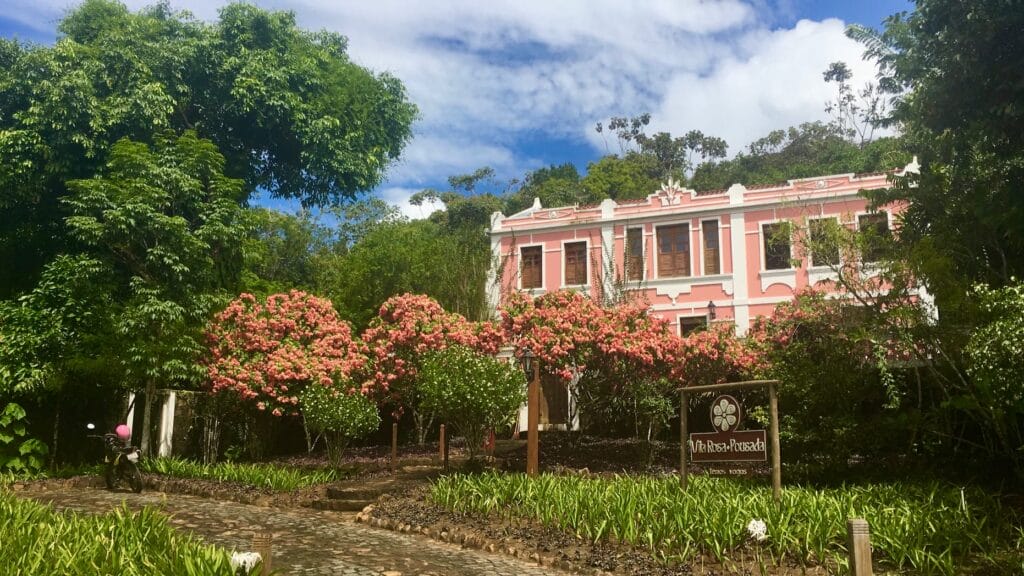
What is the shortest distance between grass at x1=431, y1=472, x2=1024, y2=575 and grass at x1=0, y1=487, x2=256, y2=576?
455cm

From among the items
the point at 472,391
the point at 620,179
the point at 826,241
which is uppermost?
the point at 620,179

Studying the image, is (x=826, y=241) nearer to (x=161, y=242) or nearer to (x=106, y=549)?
(x=106, y=549)

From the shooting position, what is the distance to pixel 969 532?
841 centimetres

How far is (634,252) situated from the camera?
26875 millimetres

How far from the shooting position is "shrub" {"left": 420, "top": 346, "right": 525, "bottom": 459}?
45.4ft

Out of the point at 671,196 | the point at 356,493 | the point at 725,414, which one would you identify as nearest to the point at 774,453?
the point at 725,414

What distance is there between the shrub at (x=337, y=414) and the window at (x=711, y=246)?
1357 centimetres

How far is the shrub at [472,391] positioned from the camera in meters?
13.8

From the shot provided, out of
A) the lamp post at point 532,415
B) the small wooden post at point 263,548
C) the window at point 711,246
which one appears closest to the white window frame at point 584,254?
the window at point 711,246

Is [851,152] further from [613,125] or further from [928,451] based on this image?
[928,451]

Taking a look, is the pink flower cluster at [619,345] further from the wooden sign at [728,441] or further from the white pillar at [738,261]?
the white pillar at [738,261]

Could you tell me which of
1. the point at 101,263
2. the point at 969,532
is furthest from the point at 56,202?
the point at 969,532

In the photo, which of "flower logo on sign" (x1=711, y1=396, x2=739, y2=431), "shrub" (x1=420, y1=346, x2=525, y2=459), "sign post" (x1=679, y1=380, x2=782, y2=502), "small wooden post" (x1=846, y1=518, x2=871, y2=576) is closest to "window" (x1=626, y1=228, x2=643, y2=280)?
"shrub" (x1=420, y1=346, x2=525, y2=459)

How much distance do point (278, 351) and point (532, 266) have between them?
11.8m
